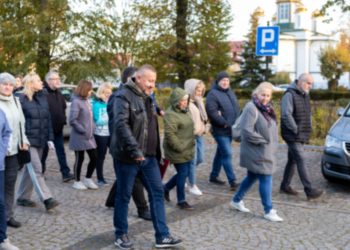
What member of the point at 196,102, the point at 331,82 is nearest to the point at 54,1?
the point at 196,102

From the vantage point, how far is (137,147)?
4234mm

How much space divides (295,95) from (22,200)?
13.7ft

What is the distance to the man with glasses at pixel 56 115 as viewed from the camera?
7777mm

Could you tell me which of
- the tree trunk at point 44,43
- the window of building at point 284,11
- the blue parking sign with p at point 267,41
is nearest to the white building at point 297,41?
the window of building at point 284,11

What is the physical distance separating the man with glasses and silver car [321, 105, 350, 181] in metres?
4.34

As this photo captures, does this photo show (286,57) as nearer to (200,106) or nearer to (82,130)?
(200,106)

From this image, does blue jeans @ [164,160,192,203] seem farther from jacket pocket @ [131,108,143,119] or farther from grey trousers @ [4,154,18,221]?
grey trousers @ [4,154,18,221]

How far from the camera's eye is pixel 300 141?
256 inches

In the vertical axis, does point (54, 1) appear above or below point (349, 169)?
above

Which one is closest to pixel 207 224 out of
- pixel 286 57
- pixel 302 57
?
pixel 286 57

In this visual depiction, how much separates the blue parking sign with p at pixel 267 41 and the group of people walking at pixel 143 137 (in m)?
2.95

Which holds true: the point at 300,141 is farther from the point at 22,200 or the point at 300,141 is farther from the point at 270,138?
the point at 22,200

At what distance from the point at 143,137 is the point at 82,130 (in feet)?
9.69

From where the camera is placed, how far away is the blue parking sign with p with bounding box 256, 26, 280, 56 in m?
9.82
